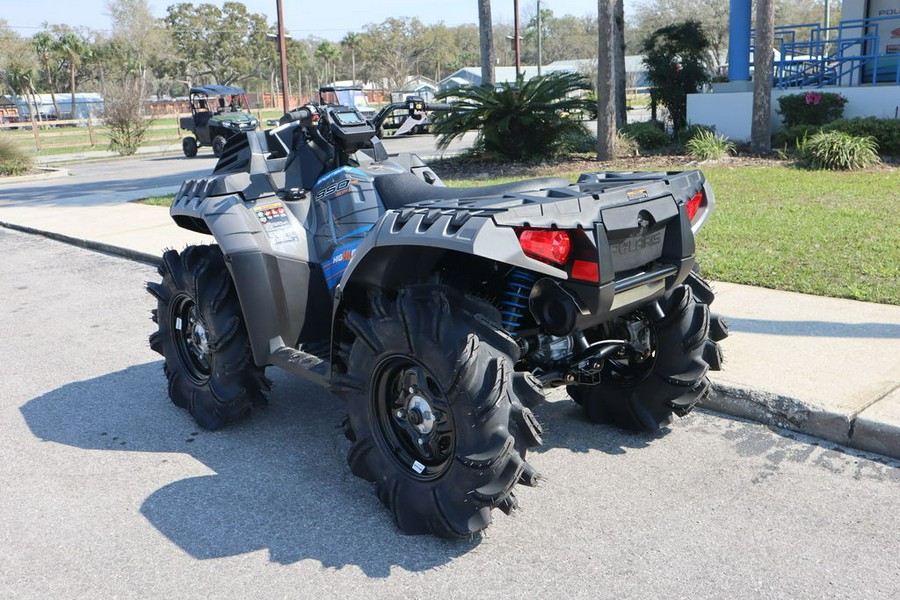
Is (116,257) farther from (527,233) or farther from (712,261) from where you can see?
(527,233)

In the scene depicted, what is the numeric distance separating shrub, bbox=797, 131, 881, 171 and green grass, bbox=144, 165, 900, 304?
45 centimetres

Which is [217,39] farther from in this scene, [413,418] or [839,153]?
[413,418]

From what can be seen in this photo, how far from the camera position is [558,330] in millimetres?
3340

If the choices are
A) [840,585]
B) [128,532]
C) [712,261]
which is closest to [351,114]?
[128,532]

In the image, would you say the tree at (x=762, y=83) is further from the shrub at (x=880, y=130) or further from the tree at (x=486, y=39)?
the tree at (x=486, y=39)

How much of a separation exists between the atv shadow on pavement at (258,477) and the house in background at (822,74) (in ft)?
45.3

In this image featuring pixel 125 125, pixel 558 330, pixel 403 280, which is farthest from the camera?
pixel 125 125

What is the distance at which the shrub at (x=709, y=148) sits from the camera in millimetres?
14359

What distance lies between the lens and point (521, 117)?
1547cm

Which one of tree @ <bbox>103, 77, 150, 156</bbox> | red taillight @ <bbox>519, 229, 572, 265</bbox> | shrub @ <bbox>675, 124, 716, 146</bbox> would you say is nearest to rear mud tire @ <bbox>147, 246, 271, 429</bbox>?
red taillight @ <bbox>519, 229, 572, 265</bbox>

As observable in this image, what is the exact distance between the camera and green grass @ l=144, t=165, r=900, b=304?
21.5 ft

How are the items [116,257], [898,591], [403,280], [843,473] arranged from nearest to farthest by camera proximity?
[898,591]
[403,280]
[843,473]
[116,257]

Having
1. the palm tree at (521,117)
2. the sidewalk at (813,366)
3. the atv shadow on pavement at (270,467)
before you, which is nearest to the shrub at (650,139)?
the palm tree at (521,117)

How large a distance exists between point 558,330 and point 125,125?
3069cm
